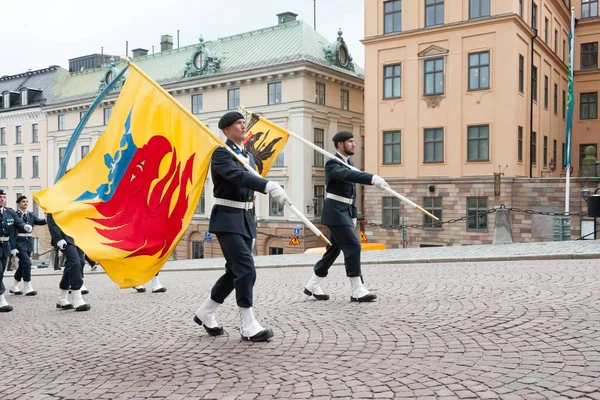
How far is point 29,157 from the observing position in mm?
57625

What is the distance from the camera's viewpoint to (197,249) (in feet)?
144

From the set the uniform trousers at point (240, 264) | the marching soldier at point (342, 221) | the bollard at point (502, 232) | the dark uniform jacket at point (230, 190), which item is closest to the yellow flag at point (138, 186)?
the dark uniform jacket at point (230, 190)

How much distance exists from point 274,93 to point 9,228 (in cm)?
3043

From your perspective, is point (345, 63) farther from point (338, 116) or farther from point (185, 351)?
point (185, 351)

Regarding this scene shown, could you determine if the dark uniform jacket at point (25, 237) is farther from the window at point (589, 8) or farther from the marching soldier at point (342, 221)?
the window at point (589, 8)

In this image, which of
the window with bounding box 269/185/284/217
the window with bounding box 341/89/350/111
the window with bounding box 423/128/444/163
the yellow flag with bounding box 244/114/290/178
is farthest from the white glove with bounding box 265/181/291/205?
the window with bounding box 341/89/350/111

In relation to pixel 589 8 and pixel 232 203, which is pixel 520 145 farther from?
pixel 232 203

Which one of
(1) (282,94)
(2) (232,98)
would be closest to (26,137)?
(2) (232,98)

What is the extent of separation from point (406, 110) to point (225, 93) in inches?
544

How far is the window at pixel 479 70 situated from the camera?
32219mm

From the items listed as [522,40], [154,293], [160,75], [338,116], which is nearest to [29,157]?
[160,75]

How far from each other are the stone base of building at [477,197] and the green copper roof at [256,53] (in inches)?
427

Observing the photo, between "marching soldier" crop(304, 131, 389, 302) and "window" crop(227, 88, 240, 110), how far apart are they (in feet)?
114

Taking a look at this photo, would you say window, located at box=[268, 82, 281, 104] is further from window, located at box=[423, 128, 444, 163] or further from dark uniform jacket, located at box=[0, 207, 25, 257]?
dark uniform jacket, located at box=[0, 207, 25, 257]
